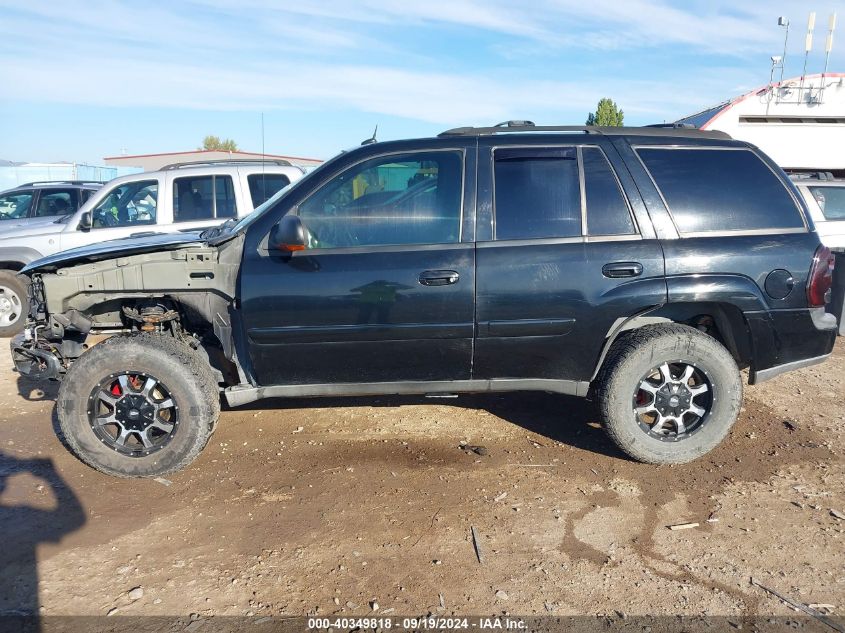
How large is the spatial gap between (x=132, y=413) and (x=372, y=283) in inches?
65.3

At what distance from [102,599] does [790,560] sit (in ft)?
10.5

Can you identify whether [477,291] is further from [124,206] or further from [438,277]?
[124,206]

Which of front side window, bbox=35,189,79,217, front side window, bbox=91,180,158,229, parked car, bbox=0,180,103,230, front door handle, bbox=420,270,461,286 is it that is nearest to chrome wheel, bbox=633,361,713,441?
front door handle, bbox=420,270,461,286

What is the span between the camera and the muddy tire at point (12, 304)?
24.6 feet

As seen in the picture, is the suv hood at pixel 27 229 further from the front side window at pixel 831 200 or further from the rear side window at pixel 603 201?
the front side window at pixel 831 200

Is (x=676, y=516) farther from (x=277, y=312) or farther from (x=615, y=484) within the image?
(x=277, y=312)

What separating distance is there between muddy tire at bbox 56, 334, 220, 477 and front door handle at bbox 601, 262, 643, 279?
2498 mm

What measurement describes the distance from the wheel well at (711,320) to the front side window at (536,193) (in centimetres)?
68

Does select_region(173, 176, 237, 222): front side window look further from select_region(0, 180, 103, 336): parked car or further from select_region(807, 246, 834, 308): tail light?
select_region(807, 246, 834, 308): tail light

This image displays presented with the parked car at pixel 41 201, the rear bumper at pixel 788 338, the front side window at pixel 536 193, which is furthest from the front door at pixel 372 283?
the parked car at pixel 41 201

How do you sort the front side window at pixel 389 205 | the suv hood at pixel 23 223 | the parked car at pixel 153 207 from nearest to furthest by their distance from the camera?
the front side window at pixel 389 205
the parked car at pixel 153 207
the suv hood at pixel 23 223

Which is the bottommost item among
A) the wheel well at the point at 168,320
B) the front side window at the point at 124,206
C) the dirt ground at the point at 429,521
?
the dirt ground at the point at 429,521

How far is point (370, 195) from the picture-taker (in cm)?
384

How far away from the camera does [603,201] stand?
3.83m
